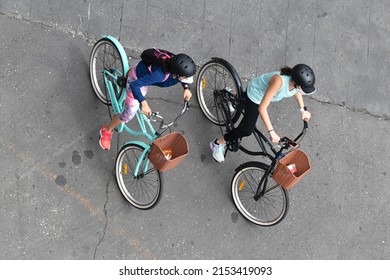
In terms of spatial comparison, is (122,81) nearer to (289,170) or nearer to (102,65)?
(102,65)

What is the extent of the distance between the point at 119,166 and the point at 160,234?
3.18 ft

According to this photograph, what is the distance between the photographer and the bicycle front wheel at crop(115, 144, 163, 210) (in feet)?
19.6

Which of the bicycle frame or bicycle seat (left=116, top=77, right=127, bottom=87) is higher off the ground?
bicycle seat (left=116, top=77, right=127, bottom=87)

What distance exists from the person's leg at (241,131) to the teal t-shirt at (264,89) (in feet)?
0.32

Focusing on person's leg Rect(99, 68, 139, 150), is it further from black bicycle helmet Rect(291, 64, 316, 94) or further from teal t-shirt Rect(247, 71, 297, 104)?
black bicycle helmet Rect(291, 64, 316, 94)

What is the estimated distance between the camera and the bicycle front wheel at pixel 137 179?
5961 millimetres

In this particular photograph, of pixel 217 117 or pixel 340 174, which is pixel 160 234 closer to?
pixel 217 117

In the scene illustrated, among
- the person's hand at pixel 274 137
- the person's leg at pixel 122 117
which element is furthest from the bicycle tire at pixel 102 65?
the person's hand at pixel 274 137

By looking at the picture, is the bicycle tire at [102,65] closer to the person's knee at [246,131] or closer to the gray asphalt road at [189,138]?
the gray asphalt road at [189,138]

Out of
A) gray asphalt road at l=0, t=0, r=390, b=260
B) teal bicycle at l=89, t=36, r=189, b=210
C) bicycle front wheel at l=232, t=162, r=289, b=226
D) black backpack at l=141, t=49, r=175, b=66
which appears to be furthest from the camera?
bicycle front wheel at l=232, t=162, r=289, b=226

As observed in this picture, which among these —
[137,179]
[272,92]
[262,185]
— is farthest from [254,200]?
[272,92]

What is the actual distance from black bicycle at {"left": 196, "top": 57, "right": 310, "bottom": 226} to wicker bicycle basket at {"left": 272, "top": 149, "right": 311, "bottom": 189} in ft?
0.97

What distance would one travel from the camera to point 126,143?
19.5 feet

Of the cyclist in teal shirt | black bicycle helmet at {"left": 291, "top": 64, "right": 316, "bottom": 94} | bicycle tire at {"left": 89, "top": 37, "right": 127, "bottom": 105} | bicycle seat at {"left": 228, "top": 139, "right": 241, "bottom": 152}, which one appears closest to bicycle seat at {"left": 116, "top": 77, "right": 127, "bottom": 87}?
bicycle tire at {"left": 89, "top": 37, "right": 127, "bottom": 105}
